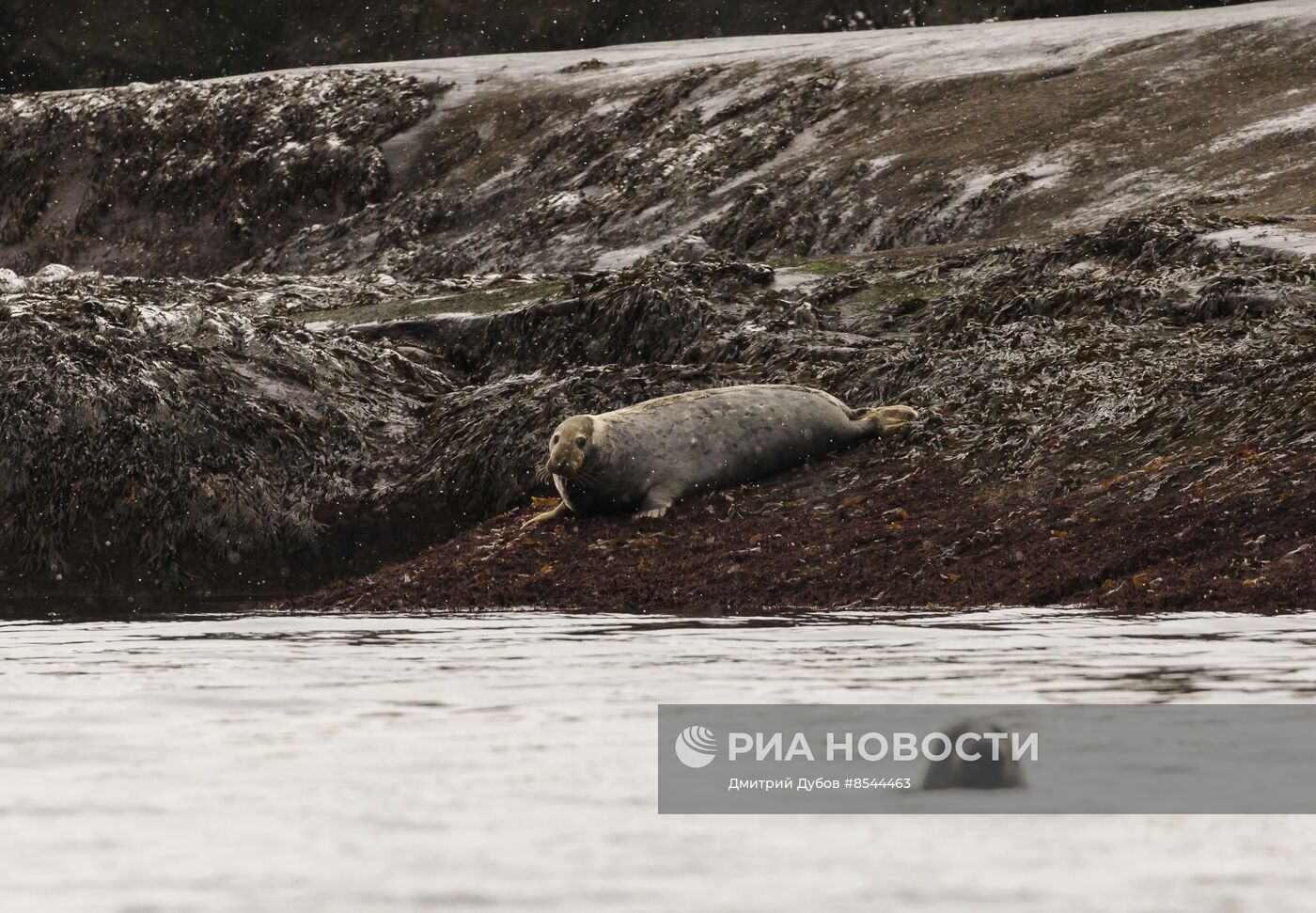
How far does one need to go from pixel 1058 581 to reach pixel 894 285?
7705 millimetres

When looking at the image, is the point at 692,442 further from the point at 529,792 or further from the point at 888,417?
the point at 529,792

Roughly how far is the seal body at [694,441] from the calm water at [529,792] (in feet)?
16.3

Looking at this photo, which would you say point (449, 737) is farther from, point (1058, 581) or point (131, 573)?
point (131, 573)

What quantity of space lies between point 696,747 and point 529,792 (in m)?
0.49

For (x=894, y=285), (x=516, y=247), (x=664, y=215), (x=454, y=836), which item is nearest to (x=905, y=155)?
(x=664, y=215)

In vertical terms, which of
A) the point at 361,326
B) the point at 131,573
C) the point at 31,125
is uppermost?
the point at 31,125

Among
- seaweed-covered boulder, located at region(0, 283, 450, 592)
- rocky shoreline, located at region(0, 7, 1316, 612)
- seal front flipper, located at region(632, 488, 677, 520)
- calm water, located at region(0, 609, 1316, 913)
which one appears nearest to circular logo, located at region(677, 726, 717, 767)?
calm water, located at region(0, 609, 1316, 913)

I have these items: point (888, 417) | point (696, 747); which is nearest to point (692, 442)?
point (888, 417)

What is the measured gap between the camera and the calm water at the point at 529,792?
2.42 m

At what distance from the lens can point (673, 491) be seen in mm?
11031

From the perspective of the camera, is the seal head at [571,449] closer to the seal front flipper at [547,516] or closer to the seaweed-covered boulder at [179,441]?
the seal front flipper at [547,516]

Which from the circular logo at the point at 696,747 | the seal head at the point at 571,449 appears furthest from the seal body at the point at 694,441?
the circular logo at the point at 696,747

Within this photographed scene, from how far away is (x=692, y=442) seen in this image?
37.1 feet

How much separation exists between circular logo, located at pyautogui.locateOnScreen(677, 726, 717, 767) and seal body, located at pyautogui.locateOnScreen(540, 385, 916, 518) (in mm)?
7141
